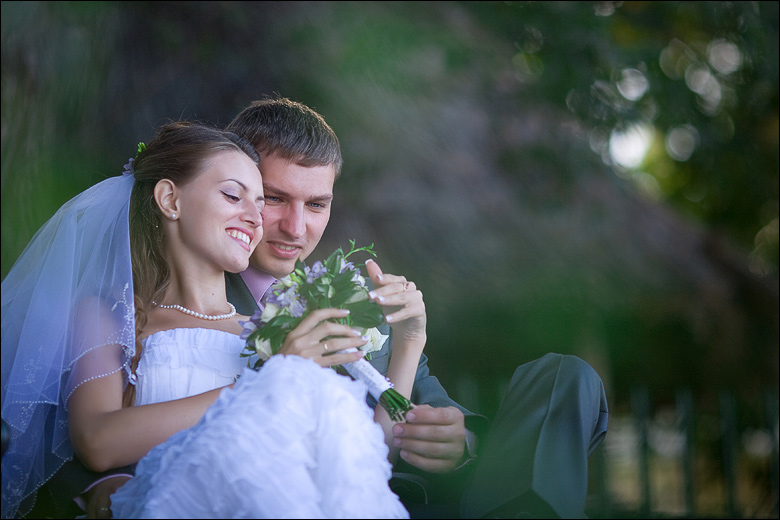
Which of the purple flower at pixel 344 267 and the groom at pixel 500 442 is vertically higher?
the purple flower at pixel 344 267

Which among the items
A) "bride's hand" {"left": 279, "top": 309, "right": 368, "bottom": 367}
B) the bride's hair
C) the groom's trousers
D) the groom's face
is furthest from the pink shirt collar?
the groom's trousers

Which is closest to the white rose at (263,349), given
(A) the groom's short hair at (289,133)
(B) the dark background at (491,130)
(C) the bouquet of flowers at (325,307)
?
(C) the bouquet of flowers at (325,307)

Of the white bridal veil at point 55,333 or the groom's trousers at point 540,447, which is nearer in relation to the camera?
the groom's trousers at point 540,447

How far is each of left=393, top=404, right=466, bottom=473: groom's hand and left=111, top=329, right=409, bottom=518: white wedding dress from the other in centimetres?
47

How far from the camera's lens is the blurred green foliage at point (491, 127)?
19.4 feet

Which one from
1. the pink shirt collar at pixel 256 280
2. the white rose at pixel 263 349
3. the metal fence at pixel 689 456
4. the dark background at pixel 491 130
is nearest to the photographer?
the white rose at pixel 263 349

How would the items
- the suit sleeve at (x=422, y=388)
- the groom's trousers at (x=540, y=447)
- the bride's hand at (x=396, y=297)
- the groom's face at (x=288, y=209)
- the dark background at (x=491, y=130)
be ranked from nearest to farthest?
the groom's trousers at (x=540, y=447), the bride's hand at (x=396, y=297), the suit sleeve at (x=422, y=388), the groom's face at (x=288, y=209), the dark background at (x=491, y=130)

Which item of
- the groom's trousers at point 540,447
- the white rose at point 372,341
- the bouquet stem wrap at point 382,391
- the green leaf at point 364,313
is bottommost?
the groom's trousers at point 540,447

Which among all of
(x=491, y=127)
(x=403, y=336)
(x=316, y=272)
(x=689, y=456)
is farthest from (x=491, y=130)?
(x=316, y=272)

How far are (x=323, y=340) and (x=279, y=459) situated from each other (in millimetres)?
582

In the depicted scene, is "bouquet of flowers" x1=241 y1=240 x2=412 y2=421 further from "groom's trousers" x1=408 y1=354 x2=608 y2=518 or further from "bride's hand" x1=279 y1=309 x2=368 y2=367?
"groom's trousers" x1=408 y1=354 x2=608 y2=518

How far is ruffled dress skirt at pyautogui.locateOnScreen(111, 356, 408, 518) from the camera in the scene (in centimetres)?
178

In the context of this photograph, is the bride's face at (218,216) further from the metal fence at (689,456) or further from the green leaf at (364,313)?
the metal fence at (689,456)

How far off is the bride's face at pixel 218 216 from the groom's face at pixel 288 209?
Answer: 1.54 ft
